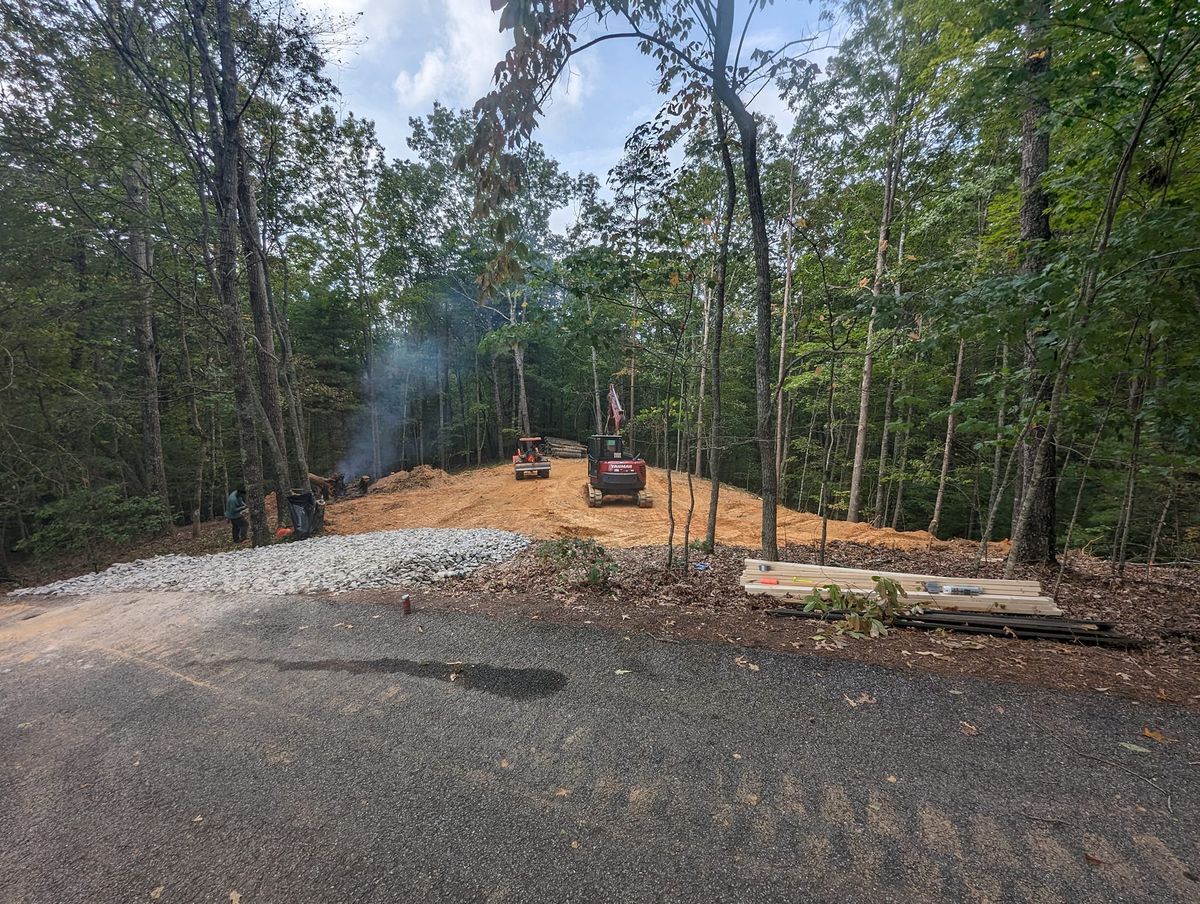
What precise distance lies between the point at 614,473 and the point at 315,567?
298 inches

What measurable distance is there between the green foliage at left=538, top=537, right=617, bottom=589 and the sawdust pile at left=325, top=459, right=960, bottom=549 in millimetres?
3019

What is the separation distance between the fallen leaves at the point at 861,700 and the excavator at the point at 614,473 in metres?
9.36

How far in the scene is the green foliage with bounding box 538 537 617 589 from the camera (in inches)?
188

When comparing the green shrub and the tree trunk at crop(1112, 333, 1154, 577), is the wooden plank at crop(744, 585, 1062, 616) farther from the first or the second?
the green shrub

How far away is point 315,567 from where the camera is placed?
5914 millimetres

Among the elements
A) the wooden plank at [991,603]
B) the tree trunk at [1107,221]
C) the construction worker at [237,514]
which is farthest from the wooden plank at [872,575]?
the construction worker at [237,514]

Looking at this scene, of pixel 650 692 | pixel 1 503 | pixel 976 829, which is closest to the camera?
pixel 976 829

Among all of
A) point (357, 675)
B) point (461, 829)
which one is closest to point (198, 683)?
point (357, 675)

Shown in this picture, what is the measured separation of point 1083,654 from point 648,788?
3.25 meters

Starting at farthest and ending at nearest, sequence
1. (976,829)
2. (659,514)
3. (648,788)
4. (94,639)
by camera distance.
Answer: (659,514) < (94,639) < (648,788) < (976,829)

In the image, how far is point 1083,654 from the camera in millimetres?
2941

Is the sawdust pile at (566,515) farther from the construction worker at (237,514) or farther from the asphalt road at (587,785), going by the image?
the asphalt road at (587,785)

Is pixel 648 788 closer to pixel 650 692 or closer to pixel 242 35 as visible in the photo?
pixel 650 692

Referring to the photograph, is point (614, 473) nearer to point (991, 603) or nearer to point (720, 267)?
point (720, 267)
